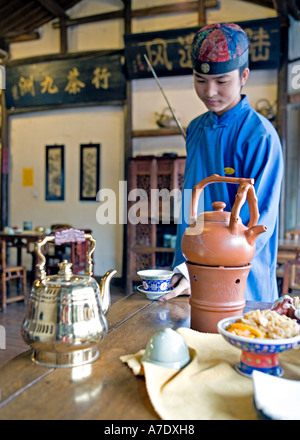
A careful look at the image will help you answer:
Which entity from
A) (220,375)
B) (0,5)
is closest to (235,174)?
(220,375)

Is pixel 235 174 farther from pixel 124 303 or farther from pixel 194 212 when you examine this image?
pixel 124 303

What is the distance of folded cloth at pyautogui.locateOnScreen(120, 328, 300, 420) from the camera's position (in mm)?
650

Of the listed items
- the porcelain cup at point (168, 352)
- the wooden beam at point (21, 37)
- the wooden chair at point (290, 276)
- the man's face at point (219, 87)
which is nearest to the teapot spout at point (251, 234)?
the porcelain cup at point (168, 352)

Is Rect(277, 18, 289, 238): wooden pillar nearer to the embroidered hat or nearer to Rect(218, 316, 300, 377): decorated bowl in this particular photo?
the embroidered hat

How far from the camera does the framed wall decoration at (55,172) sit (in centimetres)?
632

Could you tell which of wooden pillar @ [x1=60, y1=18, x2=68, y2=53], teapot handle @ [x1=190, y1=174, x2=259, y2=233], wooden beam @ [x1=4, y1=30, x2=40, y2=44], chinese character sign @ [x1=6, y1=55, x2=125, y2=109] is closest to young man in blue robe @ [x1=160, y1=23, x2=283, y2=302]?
teapot handle @ [x1=190, y1=174, x2=259, y2=233]

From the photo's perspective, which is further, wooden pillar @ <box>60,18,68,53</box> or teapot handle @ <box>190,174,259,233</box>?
wooden pillar @ <box>60,18,68,53</box>

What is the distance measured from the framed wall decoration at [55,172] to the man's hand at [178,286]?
5.12m

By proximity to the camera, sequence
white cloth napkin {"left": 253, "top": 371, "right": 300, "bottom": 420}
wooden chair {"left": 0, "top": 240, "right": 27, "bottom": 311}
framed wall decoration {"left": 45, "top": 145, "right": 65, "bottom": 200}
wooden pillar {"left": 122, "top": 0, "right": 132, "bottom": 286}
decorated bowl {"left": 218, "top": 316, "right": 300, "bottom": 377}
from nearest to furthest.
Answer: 1. white cloth napkin {"left": 253, "top": 371, "right": 300, "bottom": 420}
2. decorated bowl {"left": 218, "top": 316, "right": 300, "bottom": 377}
3. wooden chair {"left": 0, "top": 240, "right": 27, "bottom": 311}
4. wooden pillar {"left": 122, "top": 0, "right": 132, "bottom": 286}
5. framed wall decoration {"left": 45, "top": 145, "right": 65, "bottom": 200}

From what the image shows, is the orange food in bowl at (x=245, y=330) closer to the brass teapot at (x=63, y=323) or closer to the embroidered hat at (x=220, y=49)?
the brass teapot at (x=63, y=323)

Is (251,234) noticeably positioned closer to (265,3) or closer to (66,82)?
(265,3)

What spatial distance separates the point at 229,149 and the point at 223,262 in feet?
2.73

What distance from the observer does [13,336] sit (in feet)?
11.9

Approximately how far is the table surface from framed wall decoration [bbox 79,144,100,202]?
203 inches
